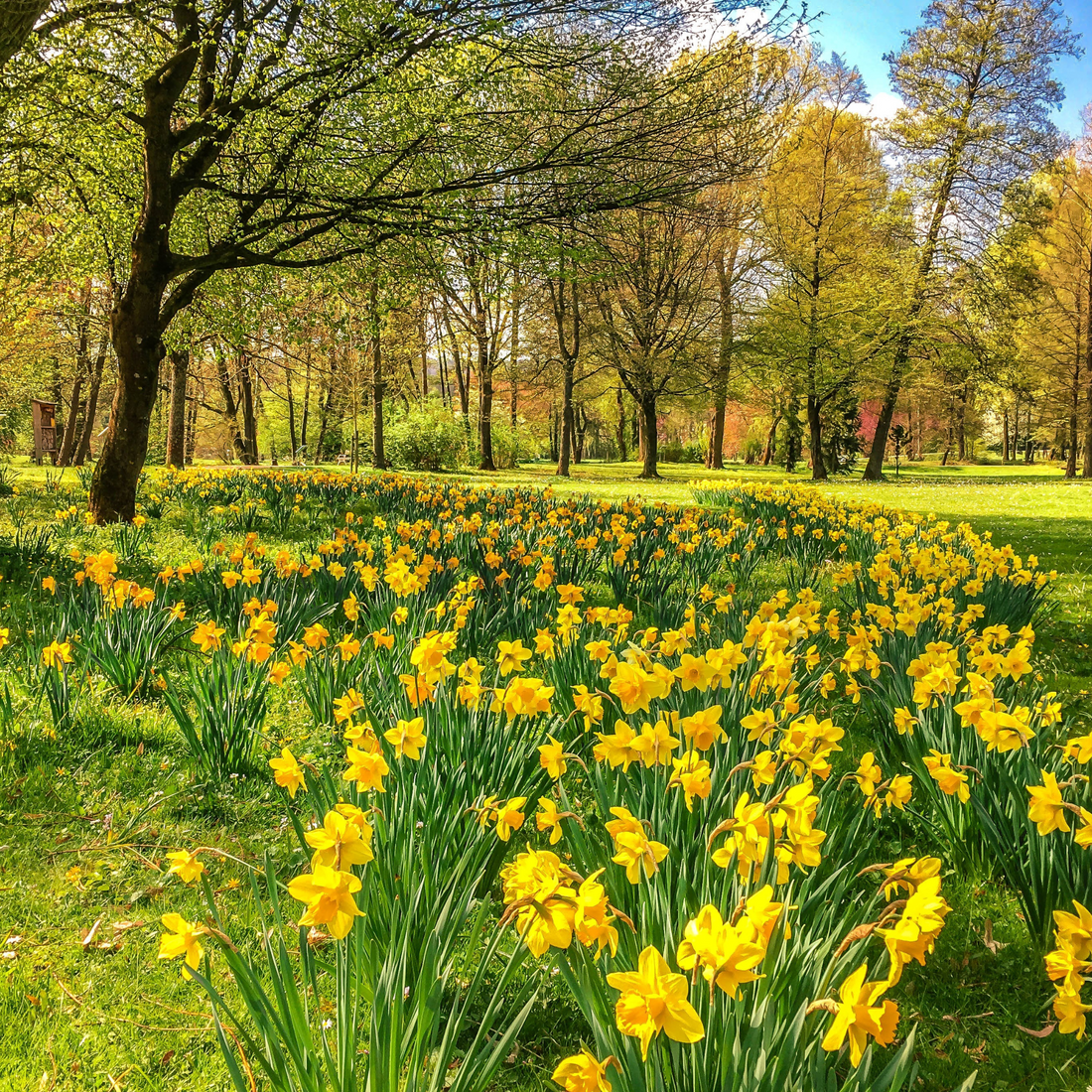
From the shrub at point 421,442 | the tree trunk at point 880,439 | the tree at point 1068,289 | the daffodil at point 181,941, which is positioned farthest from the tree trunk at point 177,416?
the tree at point 1068,289

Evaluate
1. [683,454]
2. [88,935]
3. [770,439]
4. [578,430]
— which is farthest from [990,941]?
[578,430]

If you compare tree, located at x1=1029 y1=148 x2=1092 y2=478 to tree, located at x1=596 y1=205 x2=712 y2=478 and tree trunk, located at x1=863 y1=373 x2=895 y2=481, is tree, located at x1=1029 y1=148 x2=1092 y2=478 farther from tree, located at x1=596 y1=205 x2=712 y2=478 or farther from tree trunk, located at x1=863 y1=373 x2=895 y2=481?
tree, located at x1=596 y1=205 x2=712 y2=478

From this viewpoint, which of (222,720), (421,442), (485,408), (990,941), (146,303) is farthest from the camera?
(485,408)

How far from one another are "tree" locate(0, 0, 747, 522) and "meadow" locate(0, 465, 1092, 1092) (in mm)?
4391

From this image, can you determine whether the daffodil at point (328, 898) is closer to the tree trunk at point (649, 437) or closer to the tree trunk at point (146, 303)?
the tree trunk at point (146, 303)

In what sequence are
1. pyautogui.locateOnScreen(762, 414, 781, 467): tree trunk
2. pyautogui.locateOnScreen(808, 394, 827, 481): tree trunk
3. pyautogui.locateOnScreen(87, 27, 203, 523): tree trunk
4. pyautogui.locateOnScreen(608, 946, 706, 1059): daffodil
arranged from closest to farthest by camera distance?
pyautogui.locateOnScreen(608, 946, 706, 1059): daffodil, pyautogui.locateOnScreen(87, 27, 203, 523): tree trunk, pyautogui.locateOnScreen(808, 394, 827, 481): tree trunk, pyautogui.locateOnScreen(762, 414, 781, 467): tree trunk

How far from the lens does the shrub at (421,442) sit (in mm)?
22547

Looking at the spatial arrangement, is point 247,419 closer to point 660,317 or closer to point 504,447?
point 504,447

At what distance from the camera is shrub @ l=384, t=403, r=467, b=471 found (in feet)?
74.0

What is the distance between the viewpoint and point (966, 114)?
2072 centimetres

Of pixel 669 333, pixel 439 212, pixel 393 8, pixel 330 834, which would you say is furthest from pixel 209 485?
pixel 669 333

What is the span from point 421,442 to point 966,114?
1922 cm

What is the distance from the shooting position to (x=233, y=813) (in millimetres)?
2420

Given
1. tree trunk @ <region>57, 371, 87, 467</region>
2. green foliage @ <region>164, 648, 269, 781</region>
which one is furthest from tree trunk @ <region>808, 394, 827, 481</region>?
green foliage @ <region>164, 648, 269, 781</region>
